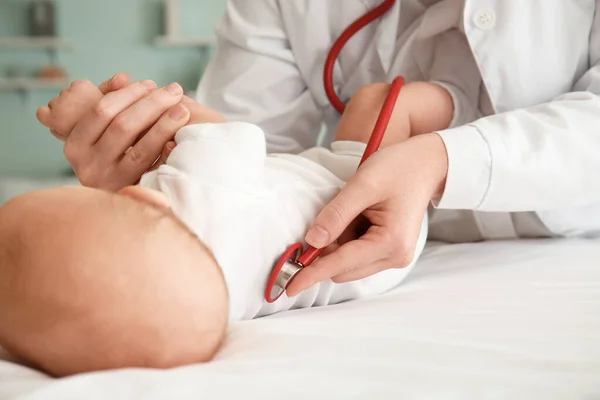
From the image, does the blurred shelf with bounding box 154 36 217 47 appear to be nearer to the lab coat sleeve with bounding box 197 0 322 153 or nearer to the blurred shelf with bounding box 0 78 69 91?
the blurred shelf with bounding box 0 78 69 91

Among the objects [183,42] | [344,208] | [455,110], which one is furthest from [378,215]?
[183,42]

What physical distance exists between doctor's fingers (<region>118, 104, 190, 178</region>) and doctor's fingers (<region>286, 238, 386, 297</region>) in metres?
0.25

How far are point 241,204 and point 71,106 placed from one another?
341mm

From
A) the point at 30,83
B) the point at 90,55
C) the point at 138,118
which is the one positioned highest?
the point at 138,118

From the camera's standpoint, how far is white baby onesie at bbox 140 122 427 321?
0.59m

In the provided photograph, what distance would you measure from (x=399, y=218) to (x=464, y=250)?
0.35 m

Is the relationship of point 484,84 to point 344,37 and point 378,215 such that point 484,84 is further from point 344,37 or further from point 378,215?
point 378,215

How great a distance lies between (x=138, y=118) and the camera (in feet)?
2.46

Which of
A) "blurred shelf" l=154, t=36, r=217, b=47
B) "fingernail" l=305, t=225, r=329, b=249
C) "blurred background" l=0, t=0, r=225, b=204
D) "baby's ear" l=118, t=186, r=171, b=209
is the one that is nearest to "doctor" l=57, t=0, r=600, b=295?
"fingernail" l=305, t=225, r=329, b=249

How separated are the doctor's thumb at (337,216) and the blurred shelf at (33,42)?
3.22 meters

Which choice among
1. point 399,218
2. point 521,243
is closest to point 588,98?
point 521,243

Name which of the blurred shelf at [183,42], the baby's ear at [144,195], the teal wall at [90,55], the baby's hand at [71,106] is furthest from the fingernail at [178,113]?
the teal wall at [90,55]

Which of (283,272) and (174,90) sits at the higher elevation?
(174,90)

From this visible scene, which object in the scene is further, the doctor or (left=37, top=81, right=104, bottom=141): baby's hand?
(left=37, top=81, right=104, bottom=141): baby's hand
